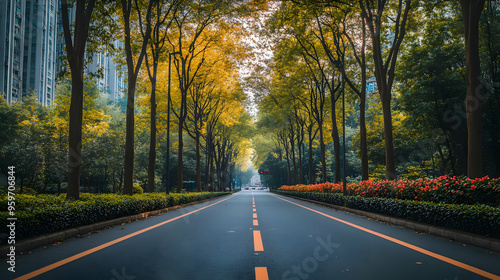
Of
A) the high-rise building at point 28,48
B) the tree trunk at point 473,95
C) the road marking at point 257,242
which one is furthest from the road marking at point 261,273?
the high-rise building at point 28,48

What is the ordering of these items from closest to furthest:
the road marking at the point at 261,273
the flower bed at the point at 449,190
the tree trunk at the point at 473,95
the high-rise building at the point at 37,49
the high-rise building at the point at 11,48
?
the road marking at the point at 261,273 → the flower bed at the point at 449,190 → the tree trunk at the point at 473,95 → the high-rise building at the point at 11,48 → the high-rise building at the point at 37,49

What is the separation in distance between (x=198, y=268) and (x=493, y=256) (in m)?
4.57

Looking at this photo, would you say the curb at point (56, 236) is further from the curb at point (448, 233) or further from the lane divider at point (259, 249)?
the curb at point (448, 233)

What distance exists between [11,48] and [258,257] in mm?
49115

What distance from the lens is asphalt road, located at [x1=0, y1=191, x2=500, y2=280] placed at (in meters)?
4.51

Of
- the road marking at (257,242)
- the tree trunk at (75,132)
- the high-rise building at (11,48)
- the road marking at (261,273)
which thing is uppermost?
the high-rise building at (11,48)

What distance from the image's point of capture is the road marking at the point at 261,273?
4.33 meters

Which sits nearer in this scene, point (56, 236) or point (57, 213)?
point (56, 236)

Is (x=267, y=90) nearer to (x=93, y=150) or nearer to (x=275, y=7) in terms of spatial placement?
(x=275, y=7)

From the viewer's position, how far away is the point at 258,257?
5.57 metres

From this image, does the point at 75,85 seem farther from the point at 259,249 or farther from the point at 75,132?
the point at 259,249

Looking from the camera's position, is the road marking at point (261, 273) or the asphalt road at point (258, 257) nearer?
the road marking at point (261, 273)

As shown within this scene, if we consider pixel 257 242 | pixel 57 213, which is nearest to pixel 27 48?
pixel 57 213

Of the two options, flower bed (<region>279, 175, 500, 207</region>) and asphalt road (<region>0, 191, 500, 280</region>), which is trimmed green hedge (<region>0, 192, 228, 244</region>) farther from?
flower bed (<region>279, 175, 500, 207</region>)
